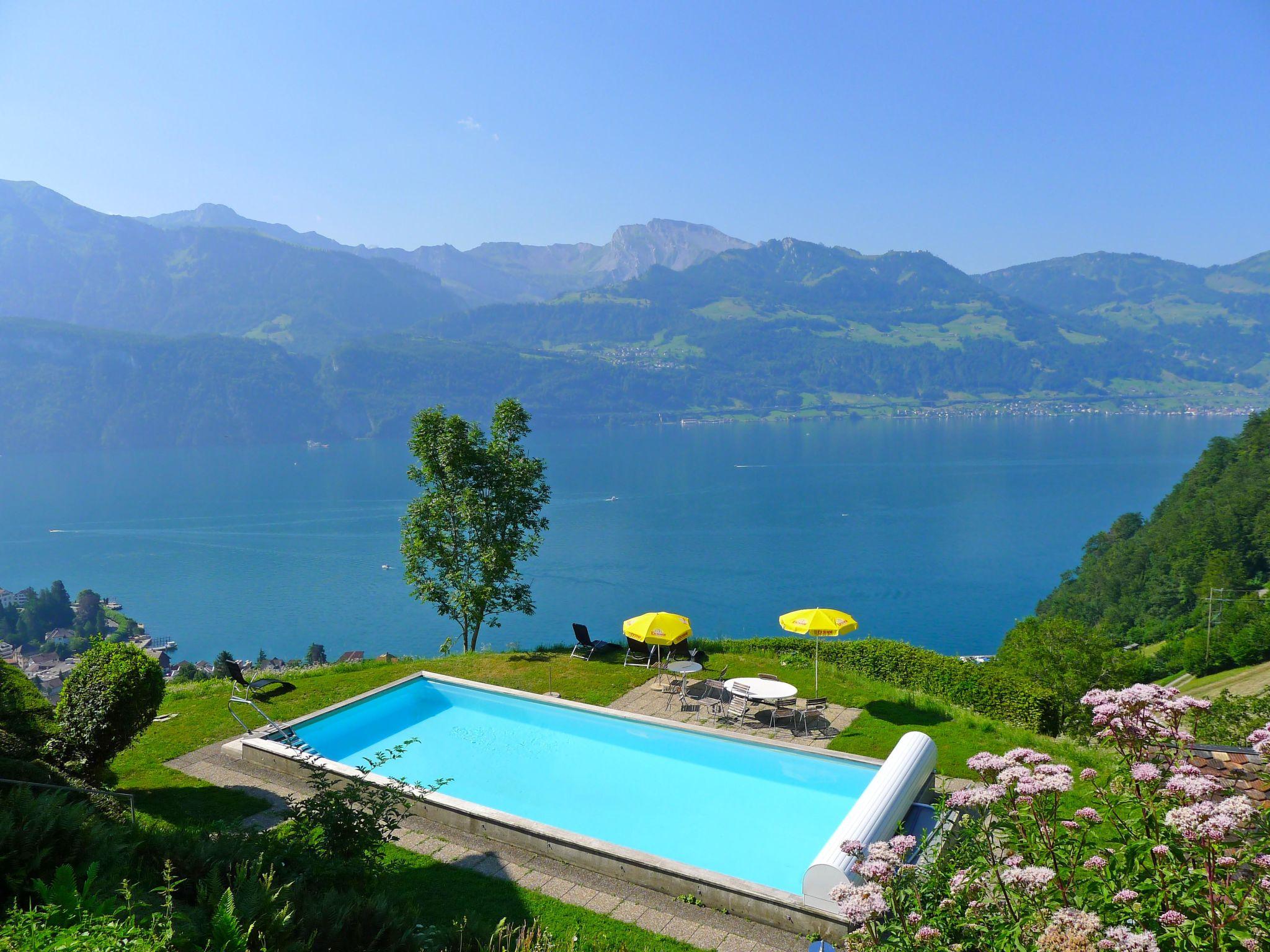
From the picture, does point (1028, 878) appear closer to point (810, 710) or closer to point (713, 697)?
point (810, 710)

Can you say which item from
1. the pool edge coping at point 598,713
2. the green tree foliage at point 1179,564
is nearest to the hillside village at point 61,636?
the pool edge coping at point 598,713

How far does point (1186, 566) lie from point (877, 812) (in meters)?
67.2

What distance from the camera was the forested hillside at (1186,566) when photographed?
178 ft

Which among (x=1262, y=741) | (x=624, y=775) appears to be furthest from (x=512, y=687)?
(x=1262, y=741)

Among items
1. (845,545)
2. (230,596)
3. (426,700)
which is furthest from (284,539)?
(426,700)

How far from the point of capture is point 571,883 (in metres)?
8.17

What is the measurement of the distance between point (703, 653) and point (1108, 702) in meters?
13.1

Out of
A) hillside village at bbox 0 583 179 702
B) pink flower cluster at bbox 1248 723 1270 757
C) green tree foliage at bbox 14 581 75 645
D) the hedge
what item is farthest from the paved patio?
green tree foliage at bbox 14 581 75 645

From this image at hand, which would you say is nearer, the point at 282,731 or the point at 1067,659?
the point at 282,731

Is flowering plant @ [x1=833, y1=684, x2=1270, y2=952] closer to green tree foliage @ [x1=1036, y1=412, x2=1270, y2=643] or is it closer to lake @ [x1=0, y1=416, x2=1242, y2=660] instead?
lake @ [x1=0, y1=416, x2=1242, y2=660]

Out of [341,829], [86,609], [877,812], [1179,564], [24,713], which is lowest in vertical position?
[86,609]

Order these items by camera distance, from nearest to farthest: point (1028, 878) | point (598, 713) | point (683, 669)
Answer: point (1028, 878)
point (598, 713)
point (683, 669)

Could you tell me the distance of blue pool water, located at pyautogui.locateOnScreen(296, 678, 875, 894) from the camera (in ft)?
33.1

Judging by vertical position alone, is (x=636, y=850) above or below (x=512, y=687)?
above
